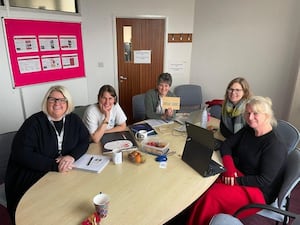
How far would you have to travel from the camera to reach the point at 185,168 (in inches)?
64.7

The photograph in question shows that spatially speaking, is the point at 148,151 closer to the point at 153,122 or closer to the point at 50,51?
the point at 153,122

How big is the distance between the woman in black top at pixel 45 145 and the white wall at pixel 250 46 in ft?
9.37

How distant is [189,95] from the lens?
4277 millimetres

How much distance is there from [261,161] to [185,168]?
543mm

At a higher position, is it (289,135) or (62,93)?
(62,93)

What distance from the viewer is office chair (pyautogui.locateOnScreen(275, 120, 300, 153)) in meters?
1.92

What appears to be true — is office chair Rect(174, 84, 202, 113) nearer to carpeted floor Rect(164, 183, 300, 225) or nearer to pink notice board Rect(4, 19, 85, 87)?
pink notice board Rect(4, 19, 85, 87)

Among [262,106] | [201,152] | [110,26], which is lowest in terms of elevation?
[201,152]

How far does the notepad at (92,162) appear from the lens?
5.16 ft

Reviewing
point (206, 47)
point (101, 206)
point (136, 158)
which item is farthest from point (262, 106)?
point (206, 47)

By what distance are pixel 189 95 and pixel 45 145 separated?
3.06m

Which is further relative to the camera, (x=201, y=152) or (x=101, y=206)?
(x=201, y=152)

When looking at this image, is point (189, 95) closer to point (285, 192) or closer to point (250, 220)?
point (250, 220)

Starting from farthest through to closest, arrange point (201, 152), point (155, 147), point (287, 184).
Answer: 1. point (155, 147)
2. point (201, 152)
3. point (287, 184)
